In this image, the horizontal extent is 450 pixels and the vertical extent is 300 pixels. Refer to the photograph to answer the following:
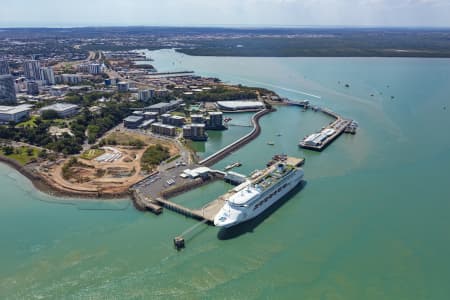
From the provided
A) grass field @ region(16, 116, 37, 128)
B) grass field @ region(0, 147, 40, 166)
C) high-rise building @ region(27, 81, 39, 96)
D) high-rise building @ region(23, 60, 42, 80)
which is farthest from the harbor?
high-rise building @ region(23, 60, 42, 80)

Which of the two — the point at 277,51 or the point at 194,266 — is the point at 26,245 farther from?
the point at 277,51

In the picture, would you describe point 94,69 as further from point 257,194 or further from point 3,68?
point 257,194

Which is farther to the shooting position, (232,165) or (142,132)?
(142,132)

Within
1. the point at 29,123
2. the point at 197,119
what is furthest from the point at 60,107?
the point at 197,119

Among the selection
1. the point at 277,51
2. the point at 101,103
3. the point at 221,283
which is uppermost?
the point at 277,51

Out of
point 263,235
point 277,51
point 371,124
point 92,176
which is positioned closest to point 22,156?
point 92,176

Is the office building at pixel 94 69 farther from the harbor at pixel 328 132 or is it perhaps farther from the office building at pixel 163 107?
the harbor at pixel 328 132

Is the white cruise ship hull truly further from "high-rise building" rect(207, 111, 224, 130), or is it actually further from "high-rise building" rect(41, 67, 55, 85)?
"high-rise building" rect(41, 67, 55, 85)
